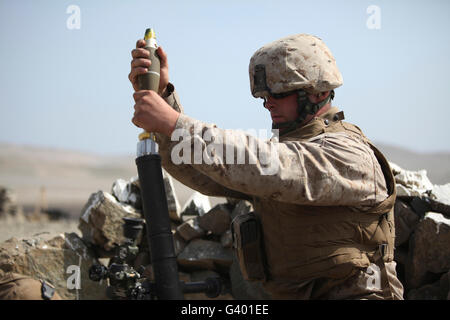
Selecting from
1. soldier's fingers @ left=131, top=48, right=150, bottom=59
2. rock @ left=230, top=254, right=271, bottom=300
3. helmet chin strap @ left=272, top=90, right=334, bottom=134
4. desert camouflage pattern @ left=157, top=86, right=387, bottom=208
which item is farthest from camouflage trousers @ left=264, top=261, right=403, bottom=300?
rock @ left=230, top=254, right=271, bottom=300

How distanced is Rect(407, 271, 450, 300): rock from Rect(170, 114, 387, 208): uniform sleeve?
2.77 m

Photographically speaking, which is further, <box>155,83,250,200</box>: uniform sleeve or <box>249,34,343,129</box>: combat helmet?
<box>155,83,250,200</box>: uniform sleeve

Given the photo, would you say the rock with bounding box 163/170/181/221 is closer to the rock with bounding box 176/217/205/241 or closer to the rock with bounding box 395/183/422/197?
the rock with bounding box 176/217/205/241

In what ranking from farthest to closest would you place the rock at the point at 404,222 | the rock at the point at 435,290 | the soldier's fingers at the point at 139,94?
1. the rock at the point at 404,222
2. the rock at the point at 435,290
3. the soldier's fingers at the point at 139,94

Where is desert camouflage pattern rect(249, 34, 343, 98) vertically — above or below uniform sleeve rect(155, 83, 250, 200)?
above

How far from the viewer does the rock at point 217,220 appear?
6203mm

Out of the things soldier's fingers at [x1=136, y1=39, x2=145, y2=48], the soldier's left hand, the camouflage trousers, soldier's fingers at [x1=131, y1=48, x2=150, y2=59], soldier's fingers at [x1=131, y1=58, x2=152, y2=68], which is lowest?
the camouflage trousers

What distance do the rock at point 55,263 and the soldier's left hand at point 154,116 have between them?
3.66m

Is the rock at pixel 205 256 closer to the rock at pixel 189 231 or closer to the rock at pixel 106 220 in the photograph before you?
the rock at pixel 189 231

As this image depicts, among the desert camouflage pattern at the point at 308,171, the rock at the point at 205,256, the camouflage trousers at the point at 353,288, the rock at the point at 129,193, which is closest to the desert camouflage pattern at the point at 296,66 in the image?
the desert camouflage pattern at the point at 308,171

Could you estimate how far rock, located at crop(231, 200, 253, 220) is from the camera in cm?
601

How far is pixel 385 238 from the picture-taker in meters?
3.31

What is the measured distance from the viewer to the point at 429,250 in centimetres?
530
